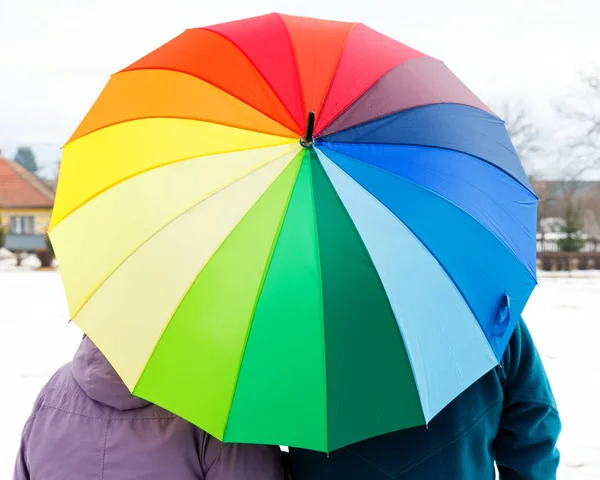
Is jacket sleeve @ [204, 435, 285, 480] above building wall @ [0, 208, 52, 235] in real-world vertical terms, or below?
above

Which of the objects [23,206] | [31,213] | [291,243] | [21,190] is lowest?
[31,213]

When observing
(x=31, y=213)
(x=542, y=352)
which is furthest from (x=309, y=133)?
(x=31, y=213)

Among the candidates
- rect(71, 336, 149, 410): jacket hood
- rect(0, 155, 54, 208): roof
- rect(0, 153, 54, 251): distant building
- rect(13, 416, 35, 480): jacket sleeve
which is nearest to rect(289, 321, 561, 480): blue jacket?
rect(71, 336, 149, 410): jacket hood

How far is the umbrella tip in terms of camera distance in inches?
47.6

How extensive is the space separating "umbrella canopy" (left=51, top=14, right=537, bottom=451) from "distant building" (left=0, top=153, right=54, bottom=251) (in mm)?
22232

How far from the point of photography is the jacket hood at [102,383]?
136cm

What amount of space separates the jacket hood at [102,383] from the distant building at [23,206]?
72.7 ft

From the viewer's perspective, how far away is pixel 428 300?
4.23 feet

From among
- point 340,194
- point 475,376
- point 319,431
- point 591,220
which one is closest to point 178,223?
point 340,194

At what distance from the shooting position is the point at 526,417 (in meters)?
1.57

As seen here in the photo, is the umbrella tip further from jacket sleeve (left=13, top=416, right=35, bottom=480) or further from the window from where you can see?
the window

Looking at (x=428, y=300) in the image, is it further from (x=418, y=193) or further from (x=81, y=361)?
(x=81, y=361)

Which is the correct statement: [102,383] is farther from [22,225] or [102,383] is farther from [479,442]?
[22,225]

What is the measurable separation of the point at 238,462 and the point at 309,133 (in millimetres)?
644
